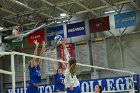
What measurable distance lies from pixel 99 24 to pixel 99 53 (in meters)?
1.69

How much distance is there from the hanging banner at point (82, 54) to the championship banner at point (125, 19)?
2.57 m

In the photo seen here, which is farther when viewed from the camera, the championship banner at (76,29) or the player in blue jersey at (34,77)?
the championship banner at (76,29)

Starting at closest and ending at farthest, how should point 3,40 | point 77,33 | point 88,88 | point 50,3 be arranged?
point 88,88 < point 50,3 < point 77,33 < point 3,40

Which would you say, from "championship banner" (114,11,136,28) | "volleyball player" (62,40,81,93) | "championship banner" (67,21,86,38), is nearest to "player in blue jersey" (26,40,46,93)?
"volleyball player" (62,40,81,93)

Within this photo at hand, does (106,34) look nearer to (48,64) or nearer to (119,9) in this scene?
(119,9)

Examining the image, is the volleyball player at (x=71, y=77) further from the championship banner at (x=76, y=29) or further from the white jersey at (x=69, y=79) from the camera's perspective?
the championship banner at (x=76, y=29)

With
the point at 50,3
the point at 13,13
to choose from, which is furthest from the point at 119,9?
the point at 13,13

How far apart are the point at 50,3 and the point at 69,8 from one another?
155cm

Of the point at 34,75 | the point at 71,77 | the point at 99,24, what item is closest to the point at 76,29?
the point at 99,24

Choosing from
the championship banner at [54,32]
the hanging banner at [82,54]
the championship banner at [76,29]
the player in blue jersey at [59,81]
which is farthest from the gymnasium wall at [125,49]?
the player in blue jersey at [59,81]

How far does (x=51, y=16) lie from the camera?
18.0 m

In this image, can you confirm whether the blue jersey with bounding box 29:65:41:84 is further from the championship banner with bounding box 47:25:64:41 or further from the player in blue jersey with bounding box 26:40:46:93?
the championship banner with bounding box 47:25:64:41

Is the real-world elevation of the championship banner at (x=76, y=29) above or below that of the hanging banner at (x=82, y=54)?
above

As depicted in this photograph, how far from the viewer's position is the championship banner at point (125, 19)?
614 inches
